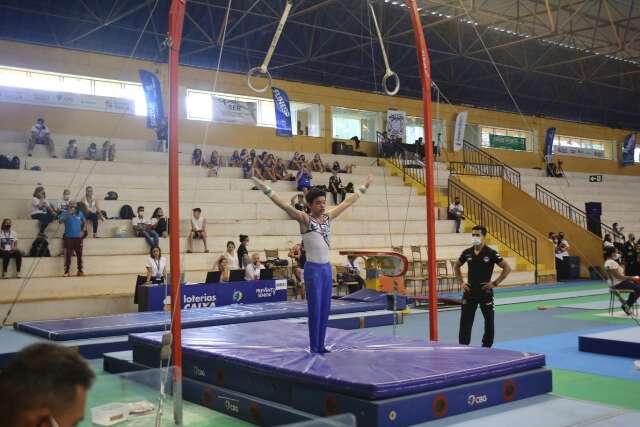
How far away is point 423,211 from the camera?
2039 centimetres

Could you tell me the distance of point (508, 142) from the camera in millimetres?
29359

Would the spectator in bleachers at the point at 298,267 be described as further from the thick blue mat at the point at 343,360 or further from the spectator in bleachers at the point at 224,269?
the thick blue mat at the point at 343,360

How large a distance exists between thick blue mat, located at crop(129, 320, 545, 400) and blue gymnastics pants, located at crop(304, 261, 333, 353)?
247 millimetres

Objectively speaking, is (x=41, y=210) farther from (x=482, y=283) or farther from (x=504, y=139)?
(x=504, y=139)

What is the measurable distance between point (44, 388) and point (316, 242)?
455 cm

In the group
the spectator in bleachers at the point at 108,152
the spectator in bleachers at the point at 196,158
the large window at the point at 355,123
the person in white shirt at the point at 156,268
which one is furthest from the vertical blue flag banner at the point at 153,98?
the large window at the point at 355,123

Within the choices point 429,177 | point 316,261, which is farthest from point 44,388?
point 429,177

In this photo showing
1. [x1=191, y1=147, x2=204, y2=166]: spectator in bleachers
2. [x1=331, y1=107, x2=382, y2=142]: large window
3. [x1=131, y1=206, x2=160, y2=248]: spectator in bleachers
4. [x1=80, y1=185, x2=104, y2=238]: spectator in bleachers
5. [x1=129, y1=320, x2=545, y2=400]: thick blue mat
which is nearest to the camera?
[x1=129, y1=320, x2=545, y2=400]: thick blue mat

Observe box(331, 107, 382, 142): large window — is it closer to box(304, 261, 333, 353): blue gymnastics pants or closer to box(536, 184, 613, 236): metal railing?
box(536, 184, 613, 236): metal railing

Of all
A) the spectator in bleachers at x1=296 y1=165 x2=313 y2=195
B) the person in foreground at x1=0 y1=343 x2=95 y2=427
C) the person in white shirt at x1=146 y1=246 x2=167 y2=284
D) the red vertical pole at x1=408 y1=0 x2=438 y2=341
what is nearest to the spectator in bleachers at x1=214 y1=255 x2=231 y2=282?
the person in white shirt at x1=146 y1=246 x2=167 y2=284

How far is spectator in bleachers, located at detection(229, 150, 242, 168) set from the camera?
767 inches

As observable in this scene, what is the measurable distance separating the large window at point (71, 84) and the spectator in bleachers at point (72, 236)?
25.1 ft

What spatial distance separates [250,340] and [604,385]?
3697 mm

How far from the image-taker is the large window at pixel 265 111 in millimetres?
21562
